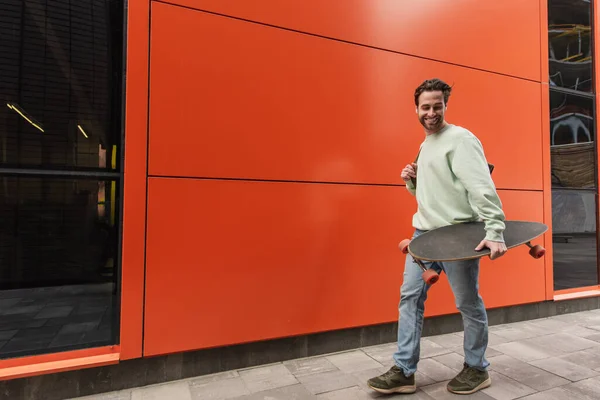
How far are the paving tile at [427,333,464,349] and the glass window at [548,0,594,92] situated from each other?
3.42m

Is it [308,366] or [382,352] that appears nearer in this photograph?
[308,366]

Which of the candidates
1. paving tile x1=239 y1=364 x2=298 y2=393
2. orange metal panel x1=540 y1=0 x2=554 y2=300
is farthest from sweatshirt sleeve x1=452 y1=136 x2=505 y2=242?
orange metal panel x1=540 y1=0 x2=554 y2=300

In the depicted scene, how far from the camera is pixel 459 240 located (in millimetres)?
2145

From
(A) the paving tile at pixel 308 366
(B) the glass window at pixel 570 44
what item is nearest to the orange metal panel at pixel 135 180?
(A) the paving tile at pixel 308 366

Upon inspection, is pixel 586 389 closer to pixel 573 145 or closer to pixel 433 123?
pixel 433 123

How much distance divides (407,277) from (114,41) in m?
2.74

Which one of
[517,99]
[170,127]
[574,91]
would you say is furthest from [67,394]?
[574,91]

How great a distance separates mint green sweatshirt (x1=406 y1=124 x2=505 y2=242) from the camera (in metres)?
2.13

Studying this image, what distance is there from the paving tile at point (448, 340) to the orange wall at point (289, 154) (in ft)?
0.84

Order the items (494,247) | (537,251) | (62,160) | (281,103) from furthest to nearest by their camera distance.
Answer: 1. (281,103)
2. (62,160)
3. (537,251)
4. (494,247)

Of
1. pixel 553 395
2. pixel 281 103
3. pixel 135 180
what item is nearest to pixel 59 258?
pixel 135 180

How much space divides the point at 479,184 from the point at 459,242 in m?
0.38

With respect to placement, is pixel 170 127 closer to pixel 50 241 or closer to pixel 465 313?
pixel 50 241

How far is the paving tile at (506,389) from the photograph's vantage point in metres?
2.46
